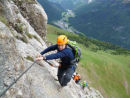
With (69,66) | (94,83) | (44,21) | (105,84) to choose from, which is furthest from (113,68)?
(69,66)

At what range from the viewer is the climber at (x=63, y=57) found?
11.2 m

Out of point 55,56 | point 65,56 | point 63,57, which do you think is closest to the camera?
point 55,56

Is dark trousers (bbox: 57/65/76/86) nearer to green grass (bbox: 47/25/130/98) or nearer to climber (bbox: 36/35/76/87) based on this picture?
climber (bbox: 36/35/76/87)

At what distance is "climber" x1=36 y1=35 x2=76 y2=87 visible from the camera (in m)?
11.2

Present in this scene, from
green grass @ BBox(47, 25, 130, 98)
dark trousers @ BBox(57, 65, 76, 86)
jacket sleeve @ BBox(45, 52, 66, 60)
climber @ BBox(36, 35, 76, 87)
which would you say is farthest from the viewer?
green grass @ BBox(47, 25, 130, 98)

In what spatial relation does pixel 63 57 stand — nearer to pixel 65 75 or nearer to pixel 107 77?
pixel 65 75

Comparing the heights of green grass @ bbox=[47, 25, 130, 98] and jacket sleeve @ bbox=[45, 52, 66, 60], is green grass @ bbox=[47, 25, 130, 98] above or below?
below

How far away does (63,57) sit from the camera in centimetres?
1250

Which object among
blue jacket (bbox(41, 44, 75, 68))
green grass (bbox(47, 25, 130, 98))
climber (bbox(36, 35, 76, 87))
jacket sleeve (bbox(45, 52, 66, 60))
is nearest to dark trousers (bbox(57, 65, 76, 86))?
climber (bbox(36, 35, 76, 87))

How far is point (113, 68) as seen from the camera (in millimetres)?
149625

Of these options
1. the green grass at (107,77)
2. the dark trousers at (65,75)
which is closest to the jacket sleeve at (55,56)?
the dark trousers at (65,75)

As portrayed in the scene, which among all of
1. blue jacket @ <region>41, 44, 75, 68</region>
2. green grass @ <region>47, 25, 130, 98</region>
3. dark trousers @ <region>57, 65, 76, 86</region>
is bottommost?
green grass @ <region>47, 25, 130, 98</region>

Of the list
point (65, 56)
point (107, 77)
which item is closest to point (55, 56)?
point (65, 56)

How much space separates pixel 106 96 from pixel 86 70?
23.5m
